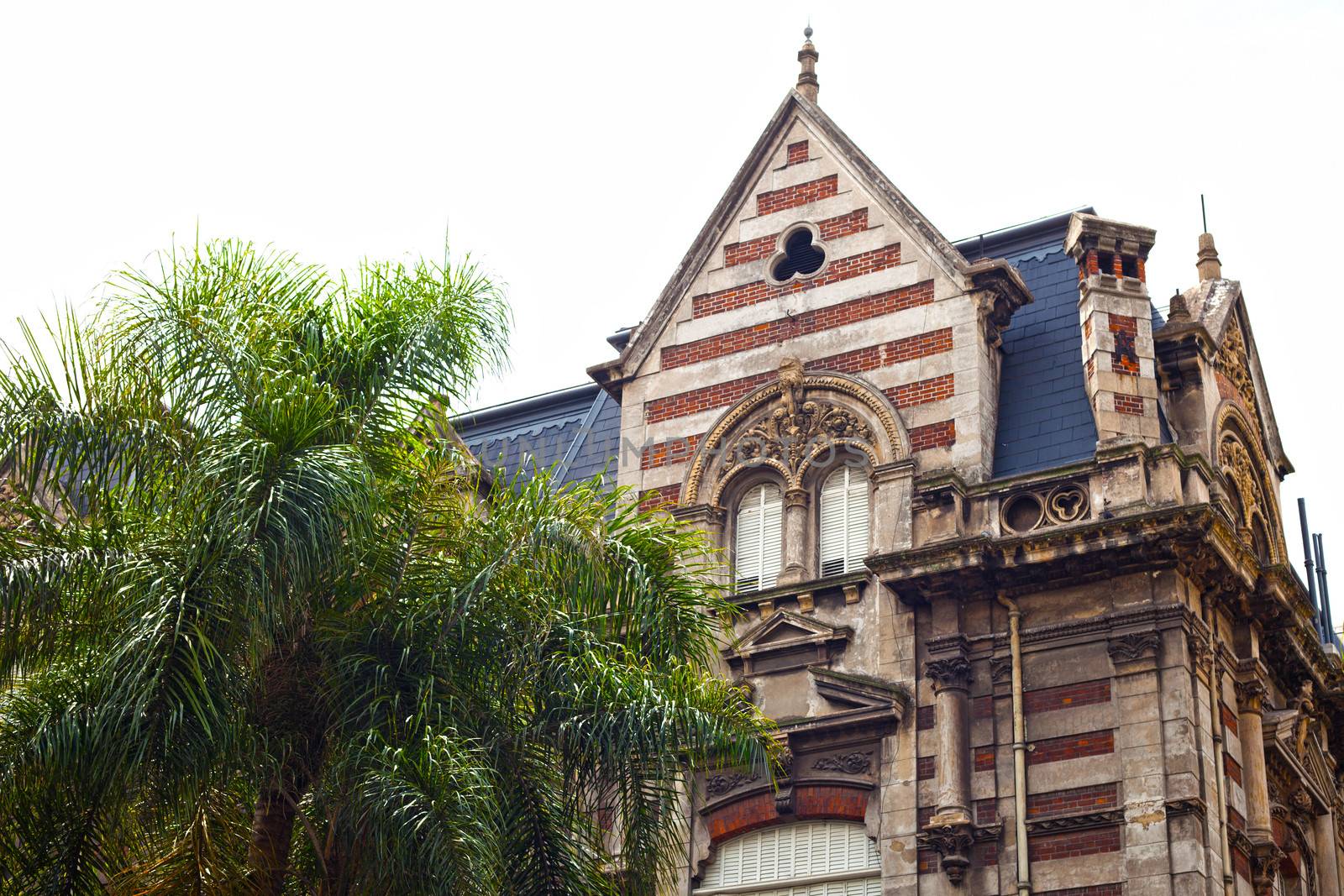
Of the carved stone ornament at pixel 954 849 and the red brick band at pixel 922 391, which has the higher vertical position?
the red brick band at pixel 922 391

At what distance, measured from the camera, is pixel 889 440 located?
2348 cm

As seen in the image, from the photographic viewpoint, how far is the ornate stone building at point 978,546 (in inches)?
806

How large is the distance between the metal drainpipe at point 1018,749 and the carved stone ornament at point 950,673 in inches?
21.8

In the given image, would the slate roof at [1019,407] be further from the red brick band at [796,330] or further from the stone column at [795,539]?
the stone column at [795,539]

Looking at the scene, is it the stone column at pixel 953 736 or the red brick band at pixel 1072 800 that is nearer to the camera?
the red brick band at pixel 1072 800

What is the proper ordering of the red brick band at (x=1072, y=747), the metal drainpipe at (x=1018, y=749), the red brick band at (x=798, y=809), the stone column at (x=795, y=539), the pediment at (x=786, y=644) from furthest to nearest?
1. the stone column at (x=795, y=539)
2. the pediment at (x=786, y=644)
3. the red brick band at (x=798, y=809)
4. the red brick band at (x=1072, y=747)
5. the metal drainpipe at (x=1018, y=749)

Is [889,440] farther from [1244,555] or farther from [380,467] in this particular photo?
[380,467]

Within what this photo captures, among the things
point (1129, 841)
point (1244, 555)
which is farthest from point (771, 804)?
point (1244, 555)

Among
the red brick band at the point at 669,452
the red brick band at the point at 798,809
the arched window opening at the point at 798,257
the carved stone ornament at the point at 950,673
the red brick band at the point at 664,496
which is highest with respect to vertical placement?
the arched window opening at the point at 798,257

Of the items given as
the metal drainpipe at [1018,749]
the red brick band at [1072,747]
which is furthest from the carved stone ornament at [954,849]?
the red brick band at [1072,747]

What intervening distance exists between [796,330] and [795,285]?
2.30 feet

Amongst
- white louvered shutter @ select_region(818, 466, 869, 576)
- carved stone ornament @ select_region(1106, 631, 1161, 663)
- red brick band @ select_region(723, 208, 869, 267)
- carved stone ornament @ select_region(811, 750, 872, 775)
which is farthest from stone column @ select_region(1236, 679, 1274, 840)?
red brick band @ select_region(723, 208, 869, 267)

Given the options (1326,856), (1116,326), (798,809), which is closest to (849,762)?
(798,809)

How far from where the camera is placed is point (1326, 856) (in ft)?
79.4
